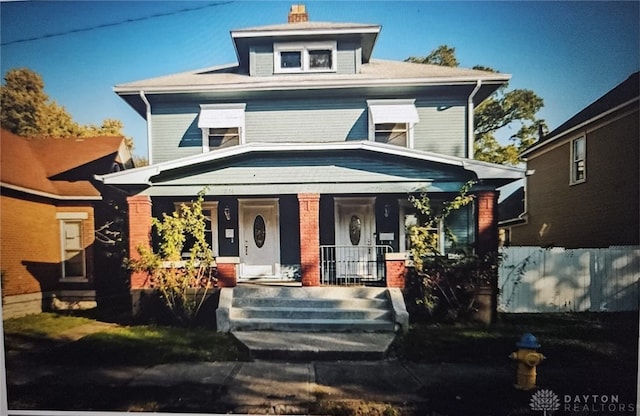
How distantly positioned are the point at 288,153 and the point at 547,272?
8.86 feet

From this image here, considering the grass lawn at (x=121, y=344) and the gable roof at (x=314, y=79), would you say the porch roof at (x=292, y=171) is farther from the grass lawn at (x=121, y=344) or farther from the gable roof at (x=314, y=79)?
the grass lawn at (x=121, y=344)

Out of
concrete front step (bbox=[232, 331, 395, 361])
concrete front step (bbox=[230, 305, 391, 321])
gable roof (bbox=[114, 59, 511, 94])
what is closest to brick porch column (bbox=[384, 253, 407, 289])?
concrete front step (bbox=[230, 305, 391, 321])

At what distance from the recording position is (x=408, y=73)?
360cm

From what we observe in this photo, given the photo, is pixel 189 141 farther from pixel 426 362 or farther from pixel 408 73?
pixel 426 362

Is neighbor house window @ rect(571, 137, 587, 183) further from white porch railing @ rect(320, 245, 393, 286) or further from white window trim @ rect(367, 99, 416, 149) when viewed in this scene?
white porch railing @ rect(320, 245, 393, 286)

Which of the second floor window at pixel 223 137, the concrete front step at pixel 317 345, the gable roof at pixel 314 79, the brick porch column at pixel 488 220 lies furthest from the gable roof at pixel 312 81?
the concrete front step at pixel 317 345

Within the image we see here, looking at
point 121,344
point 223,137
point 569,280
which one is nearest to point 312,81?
point 223,137

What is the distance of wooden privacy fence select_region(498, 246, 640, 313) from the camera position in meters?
3.29

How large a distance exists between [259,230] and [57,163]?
2.15 m

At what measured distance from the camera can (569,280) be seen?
342cm

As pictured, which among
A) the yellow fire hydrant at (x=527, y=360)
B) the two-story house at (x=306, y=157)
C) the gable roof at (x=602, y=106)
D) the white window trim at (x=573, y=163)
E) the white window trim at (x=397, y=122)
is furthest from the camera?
the white window trim at (x=397, y=122)

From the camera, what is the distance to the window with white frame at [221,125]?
3767mm

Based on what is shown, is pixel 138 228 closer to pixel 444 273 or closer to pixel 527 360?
pixel 444 273

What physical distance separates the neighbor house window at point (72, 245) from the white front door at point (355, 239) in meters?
2.56
